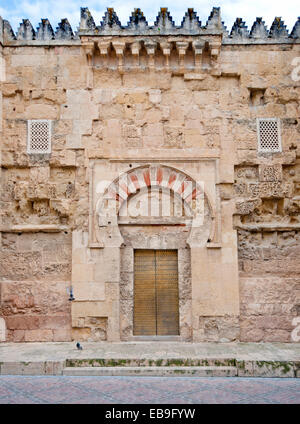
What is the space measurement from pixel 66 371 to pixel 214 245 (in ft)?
12.3

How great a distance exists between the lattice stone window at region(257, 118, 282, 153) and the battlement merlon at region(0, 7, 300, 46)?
1.71 meters

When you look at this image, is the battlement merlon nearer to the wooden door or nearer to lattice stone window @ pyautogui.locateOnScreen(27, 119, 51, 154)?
lattice stone window @ pyautogui.locateOnScreen(27, 119, 51, 154)

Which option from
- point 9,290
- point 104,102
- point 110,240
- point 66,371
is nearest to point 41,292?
point 9,290

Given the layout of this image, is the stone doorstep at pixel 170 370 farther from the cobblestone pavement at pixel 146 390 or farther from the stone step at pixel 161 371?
the cobblestone pavement at pixel 146 390

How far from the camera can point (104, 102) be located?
9680mm

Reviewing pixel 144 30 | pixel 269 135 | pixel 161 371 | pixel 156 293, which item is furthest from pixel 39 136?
pixel 161 371

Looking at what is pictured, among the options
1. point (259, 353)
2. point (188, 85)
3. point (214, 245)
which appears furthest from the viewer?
point (188, 85)

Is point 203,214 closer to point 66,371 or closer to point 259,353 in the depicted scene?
point 259,353

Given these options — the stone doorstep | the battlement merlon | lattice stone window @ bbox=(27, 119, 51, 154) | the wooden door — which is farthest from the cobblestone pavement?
the battlement merlon

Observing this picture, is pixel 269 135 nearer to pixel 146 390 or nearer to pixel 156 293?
pixel 156 293

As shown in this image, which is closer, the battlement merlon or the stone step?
the stone step

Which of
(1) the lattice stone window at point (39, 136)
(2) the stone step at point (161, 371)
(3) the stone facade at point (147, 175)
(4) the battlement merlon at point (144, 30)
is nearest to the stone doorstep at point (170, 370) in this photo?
(2) the stone step at point (161, 371)

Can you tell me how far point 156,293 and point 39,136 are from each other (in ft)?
13.3

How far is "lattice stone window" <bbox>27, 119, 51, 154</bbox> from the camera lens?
9.59m
